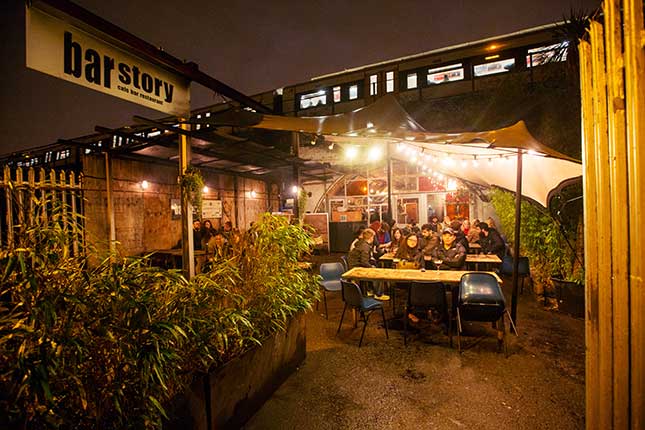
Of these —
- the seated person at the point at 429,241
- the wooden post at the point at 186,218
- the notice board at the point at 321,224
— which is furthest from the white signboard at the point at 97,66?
the notice board at the point at 321,224

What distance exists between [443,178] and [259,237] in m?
12.0

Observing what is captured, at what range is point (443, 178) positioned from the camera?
13.7 m

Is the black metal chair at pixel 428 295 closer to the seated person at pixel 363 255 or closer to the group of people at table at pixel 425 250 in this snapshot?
the group of people at table at pixel 425 250

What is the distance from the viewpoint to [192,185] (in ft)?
13.0

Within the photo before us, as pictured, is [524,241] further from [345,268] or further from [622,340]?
[622,340]

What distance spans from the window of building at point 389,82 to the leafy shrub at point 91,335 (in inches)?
593

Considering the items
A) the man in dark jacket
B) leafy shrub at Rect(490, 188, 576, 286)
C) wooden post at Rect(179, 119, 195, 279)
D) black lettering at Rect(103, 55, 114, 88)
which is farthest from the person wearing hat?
black lettering at Rect(103, 55, 114, 88)

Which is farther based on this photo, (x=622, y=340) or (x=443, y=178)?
(x=443, y=178)

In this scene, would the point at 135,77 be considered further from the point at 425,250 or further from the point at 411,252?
the point at 425,250

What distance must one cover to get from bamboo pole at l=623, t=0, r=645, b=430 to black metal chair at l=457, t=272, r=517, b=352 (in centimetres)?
296

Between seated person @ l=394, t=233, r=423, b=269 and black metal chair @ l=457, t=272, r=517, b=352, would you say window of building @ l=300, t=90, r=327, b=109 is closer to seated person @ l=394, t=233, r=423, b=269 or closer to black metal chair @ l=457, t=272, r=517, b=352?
seated person @ l=394, t=233, r=423, b=269

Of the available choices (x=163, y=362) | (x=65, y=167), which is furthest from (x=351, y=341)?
(x=65, y=167)

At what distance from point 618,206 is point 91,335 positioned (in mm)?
2591

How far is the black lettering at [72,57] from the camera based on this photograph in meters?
2.35
